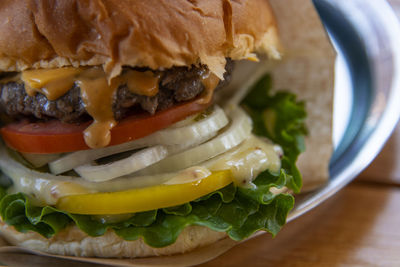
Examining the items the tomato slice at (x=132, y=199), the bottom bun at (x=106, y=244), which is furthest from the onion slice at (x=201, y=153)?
the bottom bun at (x=106, y=244)

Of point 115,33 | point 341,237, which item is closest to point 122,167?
point 115,33

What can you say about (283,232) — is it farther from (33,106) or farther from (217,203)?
(33,106)

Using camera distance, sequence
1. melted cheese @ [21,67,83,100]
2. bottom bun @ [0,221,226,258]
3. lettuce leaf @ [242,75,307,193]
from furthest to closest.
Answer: lettuce leaf @ [242,75,307,193], bottom bun @ [0,221,226,258], melted cheese @ [21,67,83,100]

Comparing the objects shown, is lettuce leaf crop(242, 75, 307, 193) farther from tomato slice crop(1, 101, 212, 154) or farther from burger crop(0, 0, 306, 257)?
tomato slice crop(1, 101, 212, 154)

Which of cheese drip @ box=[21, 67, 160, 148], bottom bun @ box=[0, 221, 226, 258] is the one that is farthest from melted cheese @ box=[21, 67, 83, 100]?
bottom bun @ box=[0, 221, 226, 258]

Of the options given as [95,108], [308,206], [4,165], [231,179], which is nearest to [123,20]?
[95,108]

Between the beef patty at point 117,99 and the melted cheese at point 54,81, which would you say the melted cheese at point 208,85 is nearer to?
the beef patty at point 117,99

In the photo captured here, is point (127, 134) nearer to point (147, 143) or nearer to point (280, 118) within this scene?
point (147, 143)
